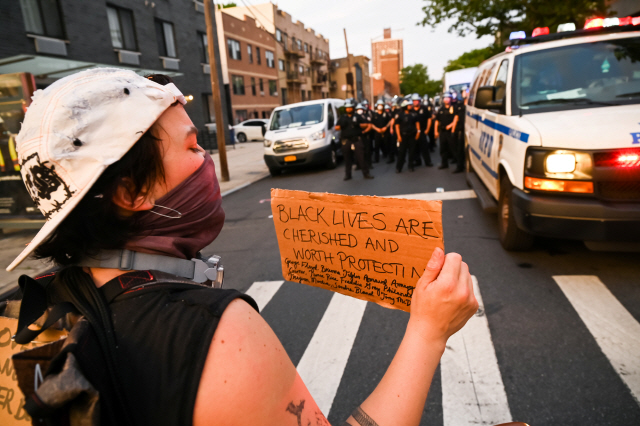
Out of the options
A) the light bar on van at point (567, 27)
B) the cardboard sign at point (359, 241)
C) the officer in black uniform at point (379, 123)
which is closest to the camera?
the cardboard sign at point (359, 241)

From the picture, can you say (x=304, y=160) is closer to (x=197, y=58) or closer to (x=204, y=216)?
(x=204, y=216)

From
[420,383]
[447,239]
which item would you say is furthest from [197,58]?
[420,383]

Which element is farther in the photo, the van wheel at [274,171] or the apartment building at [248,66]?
the apartment building at [248,66]

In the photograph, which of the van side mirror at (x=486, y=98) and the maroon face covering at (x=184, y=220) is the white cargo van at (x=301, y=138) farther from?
the maroon face covering at (x=184, y=220)

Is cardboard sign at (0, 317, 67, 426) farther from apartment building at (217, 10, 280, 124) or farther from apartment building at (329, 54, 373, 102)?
apartment building at (329, 54, 373, 102)

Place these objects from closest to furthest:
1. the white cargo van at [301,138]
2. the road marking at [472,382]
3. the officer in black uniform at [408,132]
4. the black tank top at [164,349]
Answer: the black tank top at [164,349] → the road marking at [472,382] → the officer in black uniform at [408,132] → the white cargo van at [301,138]

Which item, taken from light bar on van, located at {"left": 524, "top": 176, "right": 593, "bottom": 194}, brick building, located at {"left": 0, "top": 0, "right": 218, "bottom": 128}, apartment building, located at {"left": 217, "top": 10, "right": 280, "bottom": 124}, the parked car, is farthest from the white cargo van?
apartment building, located at {"left": 217, "top": 10, "right": 280, "bottom": 124}

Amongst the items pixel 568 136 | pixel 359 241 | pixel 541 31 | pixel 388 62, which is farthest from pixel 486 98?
pixel 388 62

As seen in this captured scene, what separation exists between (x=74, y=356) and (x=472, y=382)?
2601 mm

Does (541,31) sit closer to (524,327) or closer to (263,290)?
(524,327)

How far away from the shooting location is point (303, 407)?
39.3 inches

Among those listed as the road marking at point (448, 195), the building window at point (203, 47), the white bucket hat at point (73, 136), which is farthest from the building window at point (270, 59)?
the white bucket hat at point (73, 136)

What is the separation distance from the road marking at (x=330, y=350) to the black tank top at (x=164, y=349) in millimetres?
1960

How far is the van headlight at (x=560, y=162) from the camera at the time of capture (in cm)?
385
